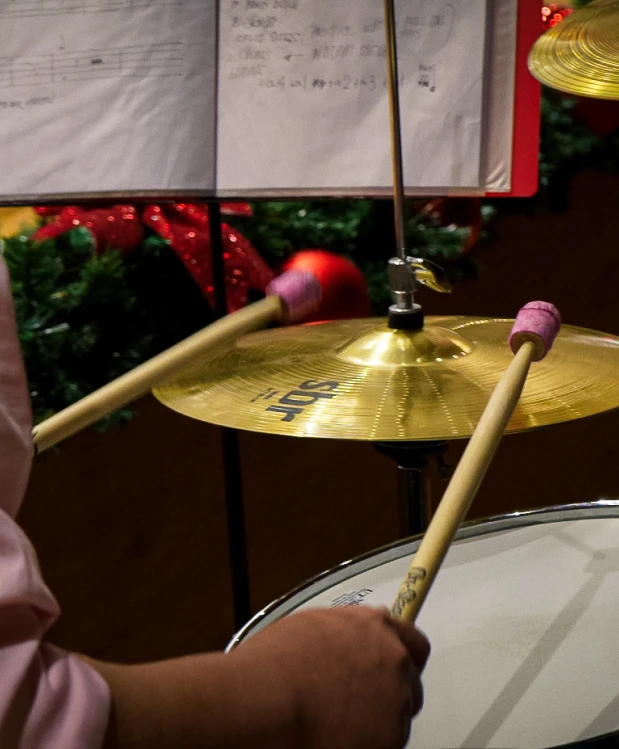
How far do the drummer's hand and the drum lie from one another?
0.33 feet

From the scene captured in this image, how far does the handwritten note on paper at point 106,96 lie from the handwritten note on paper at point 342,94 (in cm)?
3

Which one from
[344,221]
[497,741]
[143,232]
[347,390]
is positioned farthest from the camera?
[344,221]

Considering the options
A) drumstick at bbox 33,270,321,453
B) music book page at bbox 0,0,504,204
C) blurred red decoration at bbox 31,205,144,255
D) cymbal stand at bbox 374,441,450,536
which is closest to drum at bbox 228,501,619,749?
cymbal stand at bbox 374,441,450,536

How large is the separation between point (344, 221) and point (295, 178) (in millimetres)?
381

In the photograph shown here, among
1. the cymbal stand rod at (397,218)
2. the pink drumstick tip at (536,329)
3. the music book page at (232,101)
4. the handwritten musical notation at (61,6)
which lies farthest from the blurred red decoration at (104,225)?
the pink drumstick tip at (536,329)

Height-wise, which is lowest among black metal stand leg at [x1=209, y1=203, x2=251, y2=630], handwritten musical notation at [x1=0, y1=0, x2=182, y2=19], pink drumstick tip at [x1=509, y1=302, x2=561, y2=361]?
black metal stand leg at [x1=209, y1=203, x2=251, y2=630]

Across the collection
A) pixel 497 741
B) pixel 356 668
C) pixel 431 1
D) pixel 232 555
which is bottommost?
pixel 232 555

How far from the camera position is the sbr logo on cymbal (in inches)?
32.2

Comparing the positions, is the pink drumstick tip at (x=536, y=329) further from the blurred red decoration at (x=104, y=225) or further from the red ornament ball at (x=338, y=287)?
the blurred red decoration at (x=104, y=225)

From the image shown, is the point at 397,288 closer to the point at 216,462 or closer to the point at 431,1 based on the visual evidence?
the point at 431,1

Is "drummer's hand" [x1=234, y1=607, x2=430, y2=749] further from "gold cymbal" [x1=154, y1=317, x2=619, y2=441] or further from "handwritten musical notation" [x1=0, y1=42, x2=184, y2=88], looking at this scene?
"handwritten musical notation" [x1=0, y1=42, x2=184, y2=88]

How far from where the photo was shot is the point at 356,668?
460mm

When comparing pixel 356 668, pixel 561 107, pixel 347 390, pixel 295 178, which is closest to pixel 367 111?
pixel 295 178

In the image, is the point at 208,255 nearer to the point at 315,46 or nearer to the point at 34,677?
the point at 315,46
